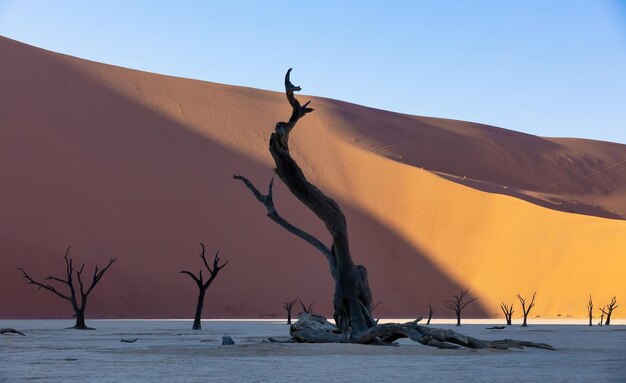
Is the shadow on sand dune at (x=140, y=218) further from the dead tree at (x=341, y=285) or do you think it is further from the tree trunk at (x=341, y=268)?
the tree trunk at (x=341, y=268)

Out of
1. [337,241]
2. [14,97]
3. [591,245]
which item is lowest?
[337,241]

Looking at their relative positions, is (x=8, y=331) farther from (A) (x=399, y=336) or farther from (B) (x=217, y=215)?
(B) (x=217, y=215)

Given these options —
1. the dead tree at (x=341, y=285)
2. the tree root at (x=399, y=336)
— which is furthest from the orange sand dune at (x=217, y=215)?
the dead tree at (x=341, y=285)

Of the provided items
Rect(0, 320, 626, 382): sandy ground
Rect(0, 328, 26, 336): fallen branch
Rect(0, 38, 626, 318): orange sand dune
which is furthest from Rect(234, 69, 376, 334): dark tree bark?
Rect(0, 38, 626, 318): orange sand dune

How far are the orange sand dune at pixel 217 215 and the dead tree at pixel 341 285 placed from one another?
107 ft

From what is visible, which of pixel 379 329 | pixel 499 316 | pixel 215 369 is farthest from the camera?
pixel 499 316

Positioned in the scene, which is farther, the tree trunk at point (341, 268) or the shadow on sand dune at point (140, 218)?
the shadow on sand dune at point (140, 218)

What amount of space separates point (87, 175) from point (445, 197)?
76.0ft

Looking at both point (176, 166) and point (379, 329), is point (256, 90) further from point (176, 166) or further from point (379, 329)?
point (379, 329)

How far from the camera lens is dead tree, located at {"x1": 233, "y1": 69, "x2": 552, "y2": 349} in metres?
16.5

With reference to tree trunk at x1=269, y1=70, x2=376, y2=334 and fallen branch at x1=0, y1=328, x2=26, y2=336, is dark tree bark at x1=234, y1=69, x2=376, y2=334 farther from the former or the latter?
fallen branch at x1=0, y1=328, x2=26, y2=336

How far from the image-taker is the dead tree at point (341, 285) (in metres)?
16.5

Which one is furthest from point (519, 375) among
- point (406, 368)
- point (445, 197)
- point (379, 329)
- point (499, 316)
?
→ point (445, 197)

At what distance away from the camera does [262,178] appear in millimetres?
61906
